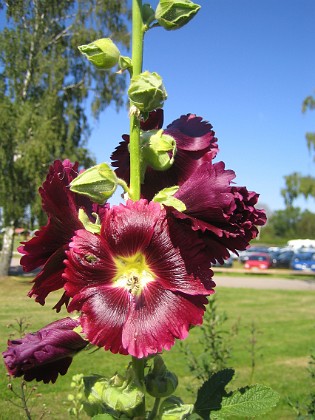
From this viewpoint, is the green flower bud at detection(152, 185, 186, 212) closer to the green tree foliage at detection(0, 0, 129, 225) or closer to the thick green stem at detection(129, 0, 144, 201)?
the thick green stem at detection(129, 0, 144, 201)

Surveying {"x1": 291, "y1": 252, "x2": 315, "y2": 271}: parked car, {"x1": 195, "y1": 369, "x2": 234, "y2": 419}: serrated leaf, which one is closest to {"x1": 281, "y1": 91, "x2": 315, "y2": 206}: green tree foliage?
{"x1": 291, "y1": 252, "x2": 315, "y2": 271}: parked car

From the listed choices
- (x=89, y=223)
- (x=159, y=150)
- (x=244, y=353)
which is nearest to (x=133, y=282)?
(x=89, y=223)

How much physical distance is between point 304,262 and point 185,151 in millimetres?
24445

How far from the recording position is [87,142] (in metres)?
16.6

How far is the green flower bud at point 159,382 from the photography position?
1.03 m

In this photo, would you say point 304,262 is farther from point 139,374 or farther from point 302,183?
point 139,374

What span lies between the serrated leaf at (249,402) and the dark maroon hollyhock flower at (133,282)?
37cm

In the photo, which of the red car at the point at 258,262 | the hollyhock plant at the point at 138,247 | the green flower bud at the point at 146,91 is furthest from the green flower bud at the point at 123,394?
the red car at the point at 258,262

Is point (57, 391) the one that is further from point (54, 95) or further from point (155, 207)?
point (54, 95)

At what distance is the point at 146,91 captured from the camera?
37.1 inches

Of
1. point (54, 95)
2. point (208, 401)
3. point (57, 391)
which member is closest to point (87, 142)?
point (54, 95)

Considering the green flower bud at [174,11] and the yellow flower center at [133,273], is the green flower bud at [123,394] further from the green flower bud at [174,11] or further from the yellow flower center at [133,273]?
the green flower bud at [174,11]

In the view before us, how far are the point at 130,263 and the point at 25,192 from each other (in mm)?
→ 14338

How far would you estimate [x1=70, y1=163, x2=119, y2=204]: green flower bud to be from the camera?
0.95 m
